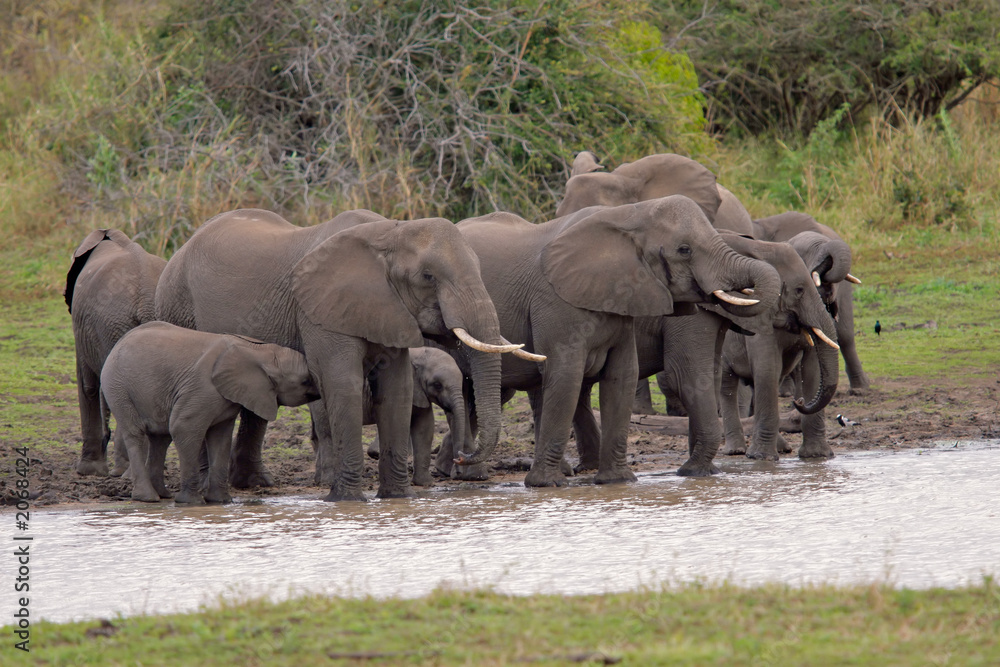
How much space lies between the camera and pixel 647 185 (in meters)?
11.3

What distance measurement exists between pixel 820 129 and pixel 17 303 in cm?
1170

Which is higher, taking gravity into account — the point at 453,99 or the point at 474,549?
the point at 453,99

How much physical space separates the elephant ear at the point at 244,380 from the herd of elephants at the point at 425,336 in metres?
0.01

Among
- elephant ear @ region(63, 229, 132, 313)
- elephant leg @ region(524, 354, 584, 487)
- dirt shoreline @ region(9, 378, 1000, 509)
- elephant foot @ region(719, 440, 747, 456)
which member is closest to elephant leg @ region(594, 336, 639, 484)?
elephant leg @ region(524, 354, 584, 487)

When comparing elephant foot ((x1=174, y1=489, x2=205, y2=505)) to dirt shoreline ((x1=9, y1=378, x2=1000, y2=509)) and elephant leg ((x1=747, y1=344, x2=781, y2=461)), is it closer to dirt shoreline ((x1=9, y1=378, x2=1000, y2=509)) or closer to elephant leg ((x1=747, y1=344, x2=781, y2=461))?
dirt shoreline ((x1=9, y1=378, x2=1000, y2=509))

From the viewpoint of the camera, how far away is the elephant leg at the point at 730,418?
10.4 m

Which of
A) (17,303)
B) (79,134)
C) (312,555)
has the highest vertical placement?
(79,134)

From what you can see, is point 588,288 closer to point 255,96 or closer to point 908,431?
point 908,431

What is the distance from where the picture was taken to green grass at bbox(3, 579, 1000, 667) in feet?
14.9

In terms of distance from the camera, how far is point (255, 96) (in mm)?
18109

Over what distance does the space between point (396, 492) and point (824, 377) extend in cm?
300

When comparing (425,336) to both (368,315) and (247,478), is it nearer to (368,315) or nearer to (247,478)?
(368,315)

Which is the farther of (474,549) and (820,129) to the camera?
(820,129)

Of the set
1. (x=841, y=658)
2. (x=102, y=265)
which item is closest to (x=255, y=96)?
(x=102, y=265)
